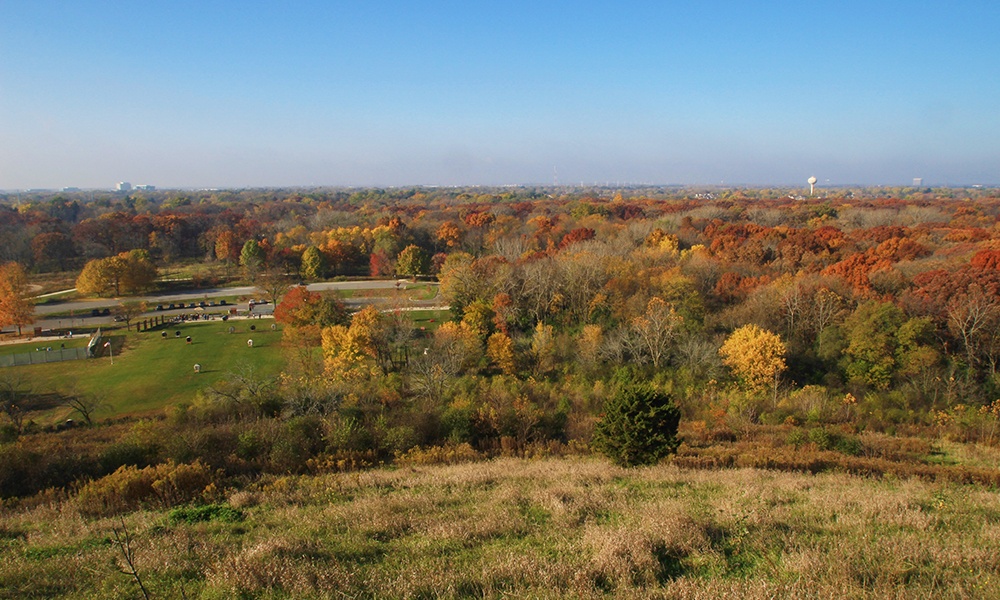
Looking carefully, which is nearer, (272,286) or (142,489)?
(142,489)

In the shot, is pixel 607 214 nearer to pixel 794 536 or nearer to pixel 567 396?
pixel 567 396

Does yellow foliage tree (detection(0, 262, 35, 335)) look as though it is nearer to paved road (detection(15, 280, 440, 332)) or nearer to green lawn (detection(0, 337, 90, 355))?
paved road (detection(15, 280, 440, 332))

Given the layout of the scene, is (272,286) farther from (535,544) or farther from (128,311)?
(535,544)

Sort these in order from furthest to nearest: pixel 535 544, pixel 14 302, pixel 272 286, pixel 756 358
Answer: pixel 272 286, pixel 14 302, pixel 756 358, pixel 535 544

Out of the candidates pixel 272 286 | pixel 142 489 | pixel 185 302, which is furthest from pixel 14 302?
pixel 142 489

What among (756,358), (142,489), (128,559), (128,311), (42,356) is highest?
(128,559)

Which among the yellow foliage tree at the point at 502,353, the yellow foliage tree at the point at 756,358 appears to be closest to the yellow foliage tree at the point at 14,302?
the yellow foliage tree at the point at 502,353

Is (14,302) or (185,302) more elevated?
(14,302)

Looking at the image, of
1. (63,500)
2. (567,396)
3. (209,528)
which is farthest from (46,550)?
(567,396)
